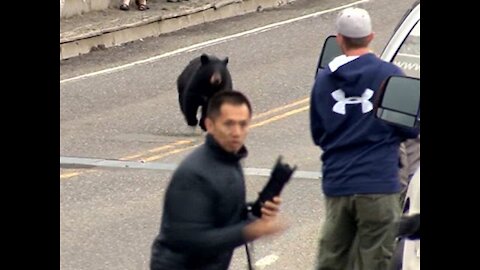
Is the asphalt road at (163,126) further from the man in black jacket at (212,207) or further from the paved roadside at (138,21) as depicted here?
the man in black jacket at (212,207)

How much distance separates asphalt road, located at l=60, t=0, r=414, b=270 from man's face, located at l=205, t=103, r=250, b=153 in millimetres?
3369

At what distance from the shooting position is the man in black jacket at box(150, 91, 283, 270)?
5.49 meters

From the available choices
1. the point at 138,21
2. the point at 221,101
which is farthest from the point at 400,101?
the point at 138,21

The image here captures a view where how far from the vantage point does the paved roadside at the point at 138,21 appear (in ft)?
65.8

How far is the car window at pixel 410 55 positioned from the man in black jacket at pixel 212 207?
9.05ft

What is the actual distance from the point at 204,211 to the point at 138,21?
16.2 metres

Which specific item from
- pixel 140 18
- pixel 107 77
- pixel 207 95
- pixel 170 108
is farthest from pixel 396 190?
pixel 140 18

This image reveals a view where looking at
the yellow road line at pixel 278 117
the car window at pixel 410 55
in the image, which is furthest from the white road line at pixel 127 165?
the car window at pixel 410 55

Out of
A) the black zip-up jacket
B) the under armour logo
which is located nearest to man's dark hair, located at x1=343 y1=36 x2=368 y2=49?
the under armour logo

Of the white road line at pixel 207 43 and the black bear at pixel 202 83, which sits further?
the white road line at pixel 207 43

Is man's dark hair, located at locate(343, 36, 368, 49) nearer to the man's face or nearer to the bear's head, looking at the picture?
the man's face

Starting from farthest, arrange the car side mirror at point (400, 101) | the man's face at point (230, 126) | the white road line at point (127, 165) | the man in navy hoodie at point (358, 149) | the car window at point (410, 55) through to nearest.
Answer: the white road line at point (127, 165)
the car window at point (410, 55)
the man in navy hoodie at point (358, 149)
the car side mirror at point (400, 101)
the man's face at point (230, 126)

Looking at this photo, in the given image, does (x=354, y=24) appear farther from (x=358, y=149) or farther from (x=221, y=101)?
(x=221, y=101)

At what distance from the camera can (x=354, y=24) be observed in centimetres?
696
